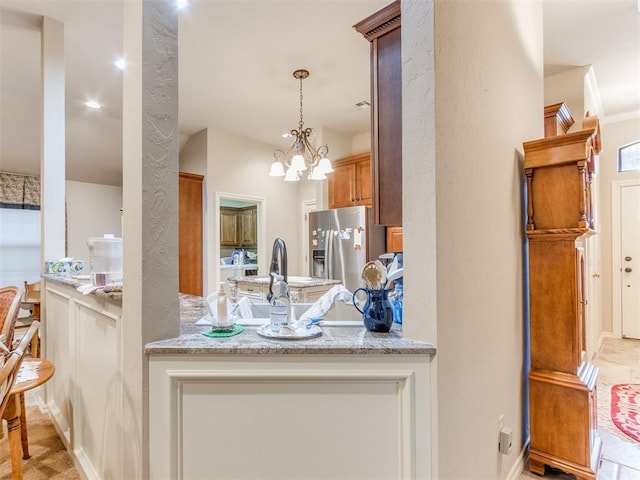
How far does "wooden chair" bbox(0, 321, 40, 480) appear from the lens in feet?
3.47

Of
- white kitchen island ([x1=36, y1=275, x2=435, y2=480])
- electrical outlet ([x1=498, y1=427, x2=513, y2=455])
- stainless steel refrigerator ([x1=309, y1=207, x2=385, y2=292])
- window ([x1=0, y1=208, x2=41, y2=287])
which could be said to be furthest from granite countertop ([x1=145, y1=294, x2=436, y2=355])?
window ([x1=0, y1=208, x2=41, y2=287])

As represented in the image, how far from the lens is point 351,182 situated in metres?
4.62

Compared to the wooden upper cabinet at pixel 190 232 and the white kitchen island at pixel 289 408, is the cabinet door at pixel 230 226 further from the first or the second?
the white kitchen island at pixel 289 408

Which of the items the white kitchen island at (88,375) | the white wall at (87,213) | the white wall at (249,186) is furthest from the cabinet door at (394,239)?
the white wall at (87,213)

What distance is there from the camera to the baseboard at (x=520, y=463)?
5.74ft

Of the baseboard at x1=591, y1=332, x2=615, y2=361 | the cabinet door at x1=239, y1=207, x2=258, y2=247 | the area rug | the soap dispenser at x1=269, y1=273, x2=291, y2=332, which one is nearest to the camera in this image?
the soap dispenser at x1=269, y1=273, x2=291, y2=332

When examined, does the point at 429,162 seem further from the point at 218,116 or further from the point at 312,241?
the point at 218,116

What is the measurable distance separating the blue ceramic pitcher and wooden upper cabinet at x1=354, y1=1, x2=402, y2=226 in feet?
1.19

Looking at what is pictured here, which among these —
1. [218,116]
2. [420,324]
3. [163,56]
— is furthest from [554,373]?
[218,116]

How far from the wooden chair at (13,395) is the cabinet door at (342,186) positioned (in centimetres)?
367

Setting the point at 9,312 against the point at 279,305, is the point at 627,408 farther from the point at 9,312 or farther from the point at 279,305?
the point at 9,312

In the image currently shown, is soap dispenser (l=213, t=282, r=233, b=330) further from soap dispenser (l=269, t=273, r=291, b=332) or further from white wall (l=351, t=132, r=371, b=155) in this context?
white wall (l=351, t=132, r=371, b=155)

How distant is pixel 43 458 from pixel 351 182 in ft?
12.9

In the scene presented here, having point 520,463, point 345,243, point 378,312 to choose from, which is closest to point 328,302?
point 378,312
